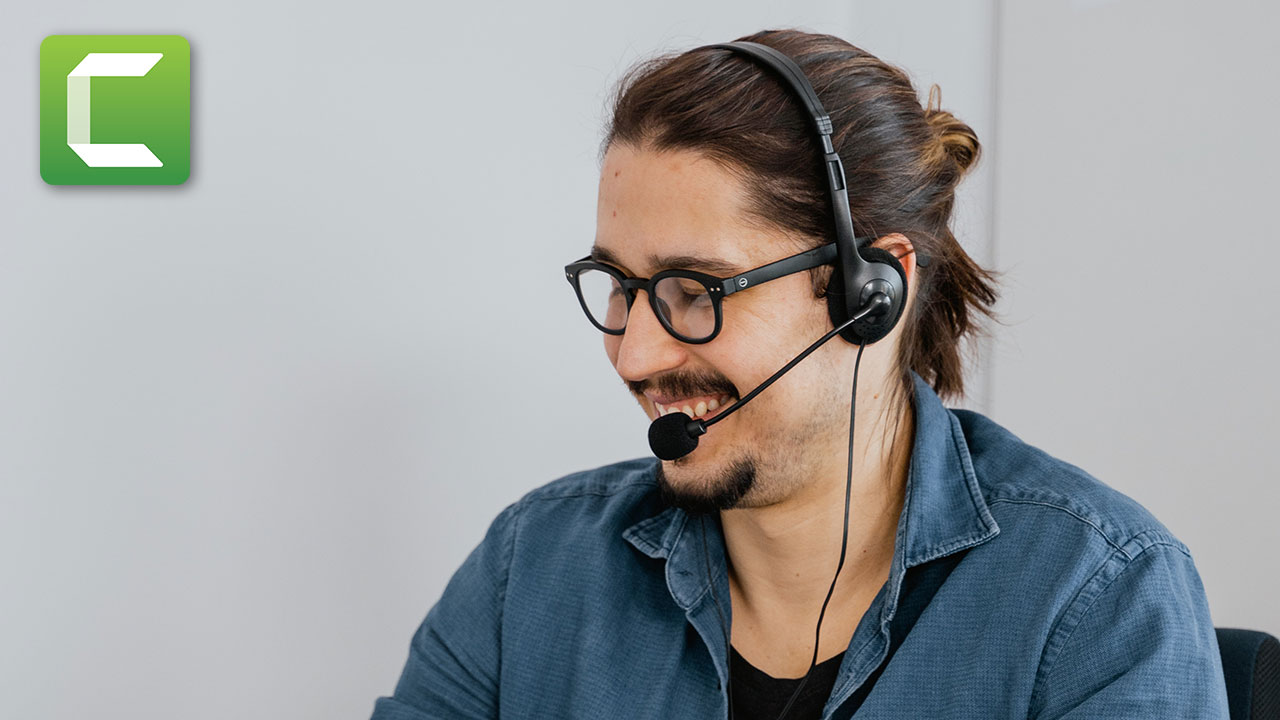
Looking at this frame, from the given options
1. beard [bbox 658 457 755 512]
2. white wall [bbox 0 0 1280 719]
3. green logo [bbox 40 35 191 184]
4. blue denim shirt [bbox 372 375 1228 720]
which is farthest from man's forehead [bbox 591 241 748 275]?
green logo [bbox 40 35 191 184]

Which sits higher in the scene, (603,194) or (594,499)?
(603,194)

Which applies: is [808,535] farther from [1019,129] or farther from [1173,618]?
[1019,129]

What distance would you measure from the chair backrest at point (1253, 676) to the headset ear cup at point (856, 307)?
1.49 ft

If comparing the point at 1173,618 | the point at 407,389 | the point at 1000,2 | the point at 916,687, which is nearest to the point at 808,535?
the point at 916,687

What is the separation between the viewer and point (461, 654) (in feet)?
4.55

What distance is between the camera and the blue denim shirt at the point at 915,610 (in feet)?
3.49

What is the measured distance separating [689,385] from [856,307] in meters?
0.19

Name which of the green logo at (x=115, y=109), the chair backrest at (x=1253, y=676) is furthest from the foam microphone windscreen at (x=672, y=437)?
the green logo at (x=115, y=109)

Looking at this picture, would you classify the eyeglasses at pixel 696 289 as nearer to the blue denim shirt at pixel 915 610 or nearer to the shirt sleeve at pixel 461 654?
the blue denim shirt at pixel 915 610

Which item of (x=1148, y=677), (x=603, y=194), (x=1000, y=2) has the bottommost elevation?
(x=1148, y=677)

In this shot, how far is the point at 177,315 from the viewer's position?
1508mm

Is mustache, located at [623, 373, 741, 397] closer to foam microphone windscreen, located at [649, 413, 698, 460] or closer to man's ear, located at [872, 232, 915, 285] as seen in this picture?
foam microphone windscreen, located at [649, 413, 698, 460]

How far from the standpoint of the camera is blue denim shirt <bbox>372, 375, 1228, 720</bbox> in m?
1.06

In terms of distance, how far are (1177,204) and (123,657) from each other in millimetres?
1555
